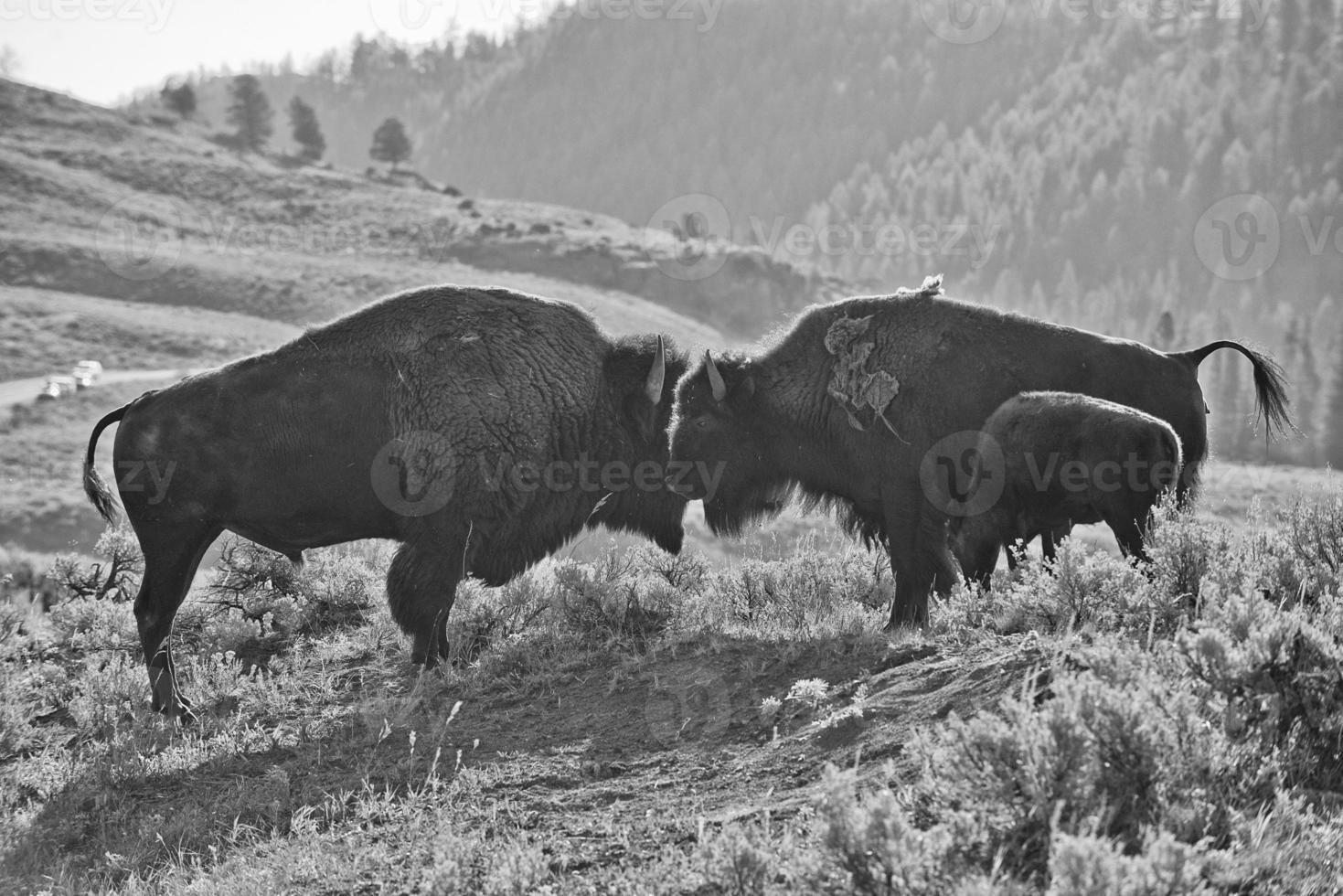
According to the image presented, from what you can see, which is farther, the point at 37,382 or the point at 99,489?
the point at 37,382

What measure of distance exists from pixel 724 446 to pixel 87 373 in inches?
1542

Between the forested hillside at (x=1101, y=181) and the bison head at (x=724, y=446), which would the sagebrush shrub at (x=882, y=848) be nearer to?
the bison head at (x=724, y=446)

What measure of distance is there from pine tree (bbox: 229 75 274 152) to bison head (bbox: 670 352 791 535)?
291 feet

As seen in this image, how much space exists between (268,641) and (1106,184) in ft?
511

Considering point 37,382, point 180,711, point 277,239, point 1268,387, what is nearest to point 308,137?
point 277,239

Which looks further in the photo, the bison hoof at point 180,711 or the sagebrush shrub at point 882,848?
the bison hoof at point 180,711

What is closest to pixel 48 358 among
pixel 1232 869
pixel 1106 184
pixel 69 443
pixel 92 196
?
pixel 69 443

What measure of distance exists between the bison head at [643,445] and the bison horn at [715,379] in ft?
1.18

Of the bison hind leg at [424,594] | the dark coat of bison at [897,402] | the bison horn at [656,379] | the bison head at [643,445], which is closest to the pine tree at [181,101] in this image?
the bison head at [643,445]

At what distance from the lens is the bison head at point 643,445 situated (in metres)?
8.52

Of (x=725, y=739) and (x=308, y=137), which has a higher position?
(x=308, y=137)

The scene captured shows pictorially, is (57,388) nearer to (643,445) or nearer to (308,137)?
Answer: (643,445)

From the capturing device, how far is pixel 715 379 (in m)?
8.27

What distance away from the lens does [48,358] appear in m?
45.1
